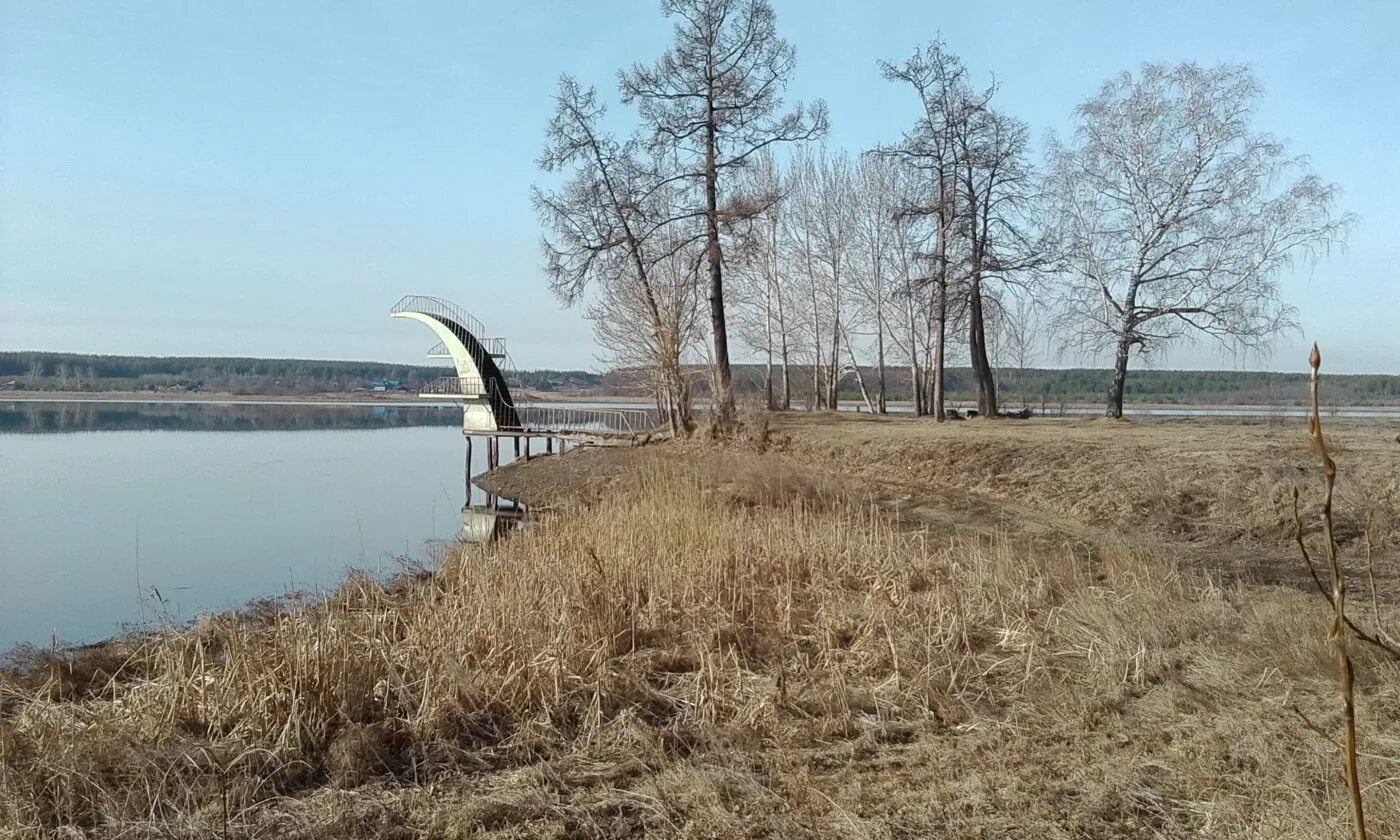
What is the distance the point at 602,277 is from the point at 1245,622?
20661 mm

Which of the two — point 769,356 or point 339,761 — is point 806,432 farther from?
point 339,761

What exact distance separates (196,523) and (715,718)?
63.6 feet

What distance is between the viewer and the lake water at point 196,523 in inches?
490

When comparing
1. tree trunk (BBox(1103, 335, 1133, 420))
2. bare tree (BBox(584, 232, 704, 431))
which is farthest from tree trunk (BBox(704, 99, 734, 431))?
tree trunk (BBox(1103, 335, 1133, 420))

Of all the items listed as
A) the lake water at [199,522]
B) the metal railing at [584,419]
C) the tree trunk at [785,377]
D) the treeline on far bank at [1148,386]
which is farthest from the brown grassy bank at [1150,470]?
the tree trunk at [785,377]

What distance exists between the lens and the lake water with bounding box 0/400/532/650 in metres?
12.5

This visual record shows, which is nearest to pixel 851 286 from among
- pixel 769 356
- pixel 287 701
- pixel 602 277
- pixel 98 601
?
pixel 769 356

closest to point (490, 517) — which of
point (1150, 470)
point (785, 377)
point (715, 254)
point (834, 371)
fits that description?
point (715, 254)

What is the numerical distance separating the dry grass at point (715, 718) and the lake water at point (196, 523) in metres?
2.95

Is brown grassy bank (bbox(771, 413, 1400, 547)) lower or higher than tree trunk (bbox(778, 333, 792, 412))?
lower

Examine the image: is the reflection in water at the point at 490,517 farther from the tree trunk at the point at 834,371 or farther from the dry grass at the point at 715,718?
the dry grass at the point at 715,718

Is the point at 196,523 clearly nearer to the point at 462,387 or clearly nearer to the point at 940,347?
the point at 940,347

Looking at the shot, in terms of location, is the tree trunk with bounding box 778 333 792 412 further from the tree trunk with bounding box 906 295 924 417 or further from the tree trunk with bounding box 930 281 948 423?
the tree trunk with bounding box 930 281 948 423

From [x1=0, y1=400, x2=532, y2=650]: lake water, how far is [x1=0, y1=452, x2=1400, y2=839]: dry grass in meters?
2.95
